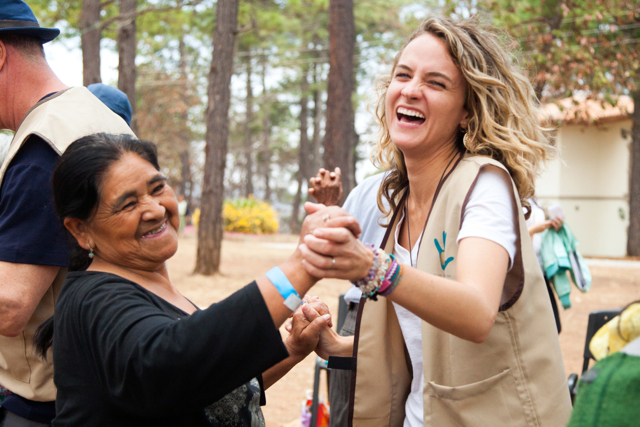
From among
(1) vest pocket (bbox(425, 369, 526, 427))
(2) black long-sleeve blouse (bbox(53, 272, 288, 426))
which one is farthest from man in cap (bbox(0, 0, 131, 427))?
(1) vest pocket (bbox(425, 369, 526, 427))

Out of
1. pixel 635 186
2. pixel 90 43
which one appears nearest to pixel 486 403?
pixel 90 43

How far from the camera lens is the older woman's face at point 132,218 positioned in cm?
167

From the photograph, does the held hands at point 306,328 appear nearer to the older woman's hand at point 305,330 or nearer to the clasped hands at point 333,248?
the older woman's hand at point 305,330

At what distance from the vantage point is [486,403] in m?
1.73

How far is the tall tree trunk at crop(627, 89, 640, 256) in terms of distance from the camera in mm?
18875

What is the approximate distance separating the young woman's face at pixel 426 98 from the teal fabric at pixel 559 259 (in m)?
3.84

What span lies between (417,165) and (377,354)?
2.32 ft

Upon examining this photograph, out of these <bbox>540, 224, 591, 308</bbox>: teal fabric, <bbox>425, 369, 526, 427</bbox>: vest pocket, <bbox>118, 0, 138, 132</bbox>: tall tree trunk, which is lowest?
<bbox>540, 224, 591, 308</bbox>: teal fabric

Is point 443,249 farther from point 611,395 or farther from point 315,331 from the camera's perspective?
point 611,395

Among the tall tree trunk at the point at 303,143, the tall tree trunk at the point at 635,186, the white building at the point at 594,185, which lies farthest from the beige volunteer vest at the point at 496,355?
the tall tree trunk at the point at 303,143

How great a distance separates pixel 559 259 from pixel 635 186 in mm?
15927

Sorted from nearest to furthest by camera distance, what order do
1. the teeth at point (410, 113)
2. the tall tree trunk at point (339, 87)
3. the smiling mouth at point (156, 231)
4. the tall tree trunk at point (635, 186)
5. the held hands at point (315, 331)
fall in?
the smiling mouth at point (156, 231)
the teeth at point (410, 113)
the held hands at point (315, 331)
the tall tree trunk at point (339, 87)
the tall tree trunk at point (635, 186)

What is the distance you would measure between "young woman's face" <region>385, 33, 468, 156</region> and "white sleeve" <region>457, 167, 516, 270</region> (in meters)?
0.31

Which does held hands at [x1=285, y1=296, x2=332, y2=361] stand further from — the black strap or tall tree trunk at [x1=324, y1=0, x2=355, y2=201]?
tall tree trunk at [x1=324, y1=0, x2=355, y2=201]
